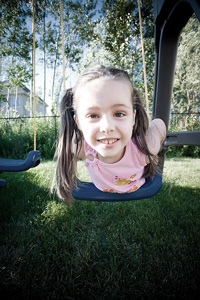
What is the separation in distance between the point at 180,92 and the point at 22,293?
9814 mm

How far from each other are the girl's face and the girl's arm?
35 cm

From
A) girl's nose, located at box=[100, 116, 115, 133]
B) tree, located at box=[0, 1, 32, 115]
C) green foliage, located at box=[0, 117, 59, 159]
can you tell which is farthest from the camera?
tree, located at box=[0, 1, 32, 115]

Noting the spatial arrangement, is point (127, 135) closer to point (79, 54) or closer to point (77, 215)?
point (77, 215)

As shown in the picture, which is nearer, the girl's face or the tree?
the girl's face

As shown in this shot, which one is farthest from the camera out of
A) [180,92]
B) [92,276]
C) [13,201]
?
[180,92]

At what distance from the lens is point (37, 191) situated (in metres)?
2.70

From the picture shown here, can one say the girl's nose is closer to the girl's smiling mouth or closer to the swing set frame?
the girl's smiling mouth

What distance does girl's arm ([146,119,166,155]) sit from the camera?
1272 millimetres

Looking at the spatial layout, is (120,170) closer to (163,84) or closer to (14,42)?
(163,84)

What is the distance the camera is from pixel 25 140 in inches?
246

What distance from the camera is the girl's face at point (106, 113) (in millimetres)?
914

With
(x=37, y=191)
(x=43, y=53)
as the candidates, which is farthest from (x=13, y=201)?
(x=43, y=53)

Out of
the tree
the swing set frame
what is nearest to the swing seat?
the swing set frame

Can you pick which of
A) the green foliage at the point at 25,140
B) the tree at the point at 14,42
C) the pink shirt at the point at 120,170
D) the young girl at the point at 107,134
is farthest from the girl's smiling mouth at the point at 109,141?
the tree at the point at 14,42
